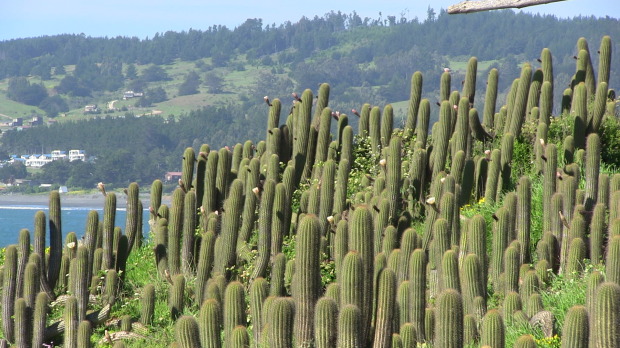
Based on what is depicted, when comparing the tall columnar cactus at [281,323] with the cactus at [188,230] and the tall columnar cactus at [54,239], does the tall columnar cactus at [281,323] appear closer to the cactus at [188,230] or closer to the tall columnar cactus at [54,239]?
the cactus at [188,230]

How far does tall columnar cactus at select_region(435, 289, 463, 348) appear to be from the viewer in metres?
5.59

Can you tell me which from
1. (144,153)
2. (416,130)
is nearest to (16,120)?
(144,153)

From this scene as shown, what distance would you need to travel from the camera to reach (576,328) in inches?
198

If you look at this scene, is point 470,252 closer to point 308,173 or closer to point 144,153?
point 308,173

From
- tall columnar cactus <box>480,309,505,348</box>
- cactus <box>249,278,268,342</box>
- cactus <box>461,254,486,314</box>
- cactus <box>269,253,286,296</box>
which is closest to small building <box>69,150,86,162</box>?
cactus <box>269,253,286,296</box>

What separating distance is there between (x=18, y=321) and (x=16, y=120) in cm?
19407

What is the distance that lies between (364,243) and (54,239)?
4.46m

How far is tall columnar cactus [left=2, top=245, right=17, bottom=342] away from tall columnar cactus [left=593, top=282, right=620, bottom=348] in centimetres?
566

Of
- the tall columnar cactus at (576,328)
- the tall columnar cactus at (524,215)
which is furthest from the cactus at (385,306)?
the tall columnar cactus at (524,215)

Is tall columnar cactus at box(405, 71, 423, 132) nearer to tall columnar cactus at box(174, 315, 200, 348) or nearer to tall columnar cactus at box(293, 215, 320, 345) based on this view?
tall columnar cactus at box(293, 215, 320, 345)

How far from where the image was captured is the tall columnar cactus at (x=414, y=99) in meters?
12.4

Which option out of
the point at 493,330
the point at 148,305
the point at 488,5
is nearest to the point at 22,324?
the point at 148,305

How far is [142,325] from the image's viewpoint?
28.8 ft

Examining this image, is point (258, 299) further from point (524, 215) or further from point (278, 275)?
point (524, 215)
